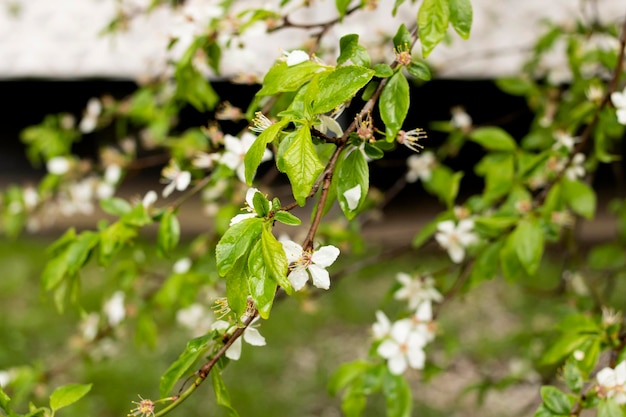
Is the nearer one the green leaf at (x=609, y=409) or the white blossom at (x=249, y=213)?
the white blossom at (x=249, y=213)

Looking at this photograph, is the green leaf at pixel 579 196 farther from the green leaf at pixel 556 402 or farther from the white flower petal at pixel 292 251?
the white flower petal at pixel 292 251

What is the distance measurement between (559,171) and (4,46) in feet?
10.3

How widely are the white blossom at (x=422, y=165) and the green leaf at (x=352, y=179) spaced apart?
0.93m

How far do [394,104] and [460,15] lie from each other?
16cm

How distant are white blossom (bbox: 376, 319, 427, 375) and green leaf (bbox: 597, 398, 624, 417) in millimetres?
309

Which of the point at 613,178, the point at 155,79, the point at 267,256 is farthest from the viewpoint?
the point at 613,178

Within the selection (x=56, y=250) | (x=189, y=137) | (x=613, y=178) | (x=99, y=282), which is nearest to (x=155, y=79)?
(x=189, y=137)

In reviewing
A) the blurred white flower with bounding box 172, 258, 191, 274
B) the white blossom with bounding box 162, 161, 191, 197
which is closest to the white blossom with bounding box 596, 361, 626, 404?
the white blossom with bounding box 162, 161, 191, 197

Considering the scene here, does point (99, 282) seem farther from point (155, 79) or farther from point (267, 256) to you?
point (267, 256)

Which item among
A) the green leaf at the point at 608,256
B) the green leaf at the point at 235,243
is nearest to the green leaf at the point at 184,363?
the green leaf at the point at 235,243

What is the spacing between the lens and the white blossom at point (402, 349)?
110 centimetres

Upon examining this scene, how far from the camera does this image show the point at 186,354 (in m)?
0.77

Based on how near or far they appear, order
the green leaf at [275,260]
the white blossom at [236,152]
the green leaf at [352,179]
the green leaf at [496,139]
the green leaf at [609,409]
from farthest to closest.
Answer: the green leaf at [496,139] < the white blossom at [236,152] < the green leaf at [609,409] < the green leaf at [352,179] < the green leaf at [275,260]

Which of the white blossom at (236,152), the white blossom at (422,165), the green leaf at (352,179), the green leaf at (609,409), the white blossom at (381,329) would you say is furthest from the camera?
the white blossom at (422,165)
